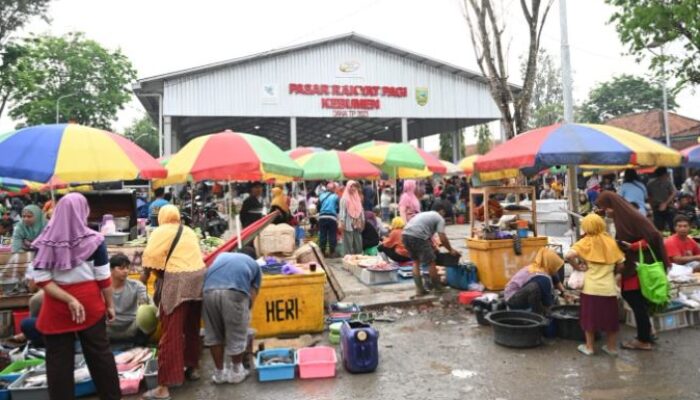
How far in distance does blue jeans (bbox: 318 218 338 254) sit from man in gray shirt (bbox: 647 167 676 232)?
6709 millimetres

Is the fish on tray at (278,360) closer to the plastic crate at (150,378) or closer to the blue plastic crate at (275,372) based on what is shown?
the blue plastic crate at (275,372)

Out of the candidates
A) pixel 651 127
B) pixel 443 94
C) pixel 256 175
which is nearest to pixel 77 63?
pixel 443 94

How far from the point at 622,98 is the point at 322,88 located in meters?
38.1

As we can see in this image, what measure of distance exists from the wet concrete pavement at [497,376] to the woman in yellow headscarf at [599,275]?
0.40 meters

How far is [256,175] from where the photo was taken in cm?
790

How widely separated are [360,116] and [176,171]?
18.2 meters

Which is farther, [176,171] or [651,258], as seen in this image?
[176,171]

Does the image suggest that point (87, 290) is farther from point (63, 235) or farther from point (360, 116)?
point (360, 116)

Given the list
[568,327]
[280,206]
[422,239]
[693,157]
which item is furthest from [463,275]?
[693,157]

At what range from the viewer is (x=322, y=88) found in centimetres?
2409

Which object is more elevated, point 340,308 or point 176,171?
point 176,171

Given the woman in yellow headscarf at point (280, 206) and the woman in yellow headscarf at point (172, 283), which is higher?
the woman in yellow headscarf at point (280, 206)

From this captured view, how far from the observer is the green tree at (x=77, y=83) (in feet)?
118

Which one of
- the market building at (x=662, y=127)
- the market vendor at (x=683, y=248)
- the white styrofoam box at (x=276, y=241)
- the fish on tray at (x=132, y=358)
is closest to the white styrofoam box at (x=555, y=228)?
the market vendor at (x=683, y=248)
